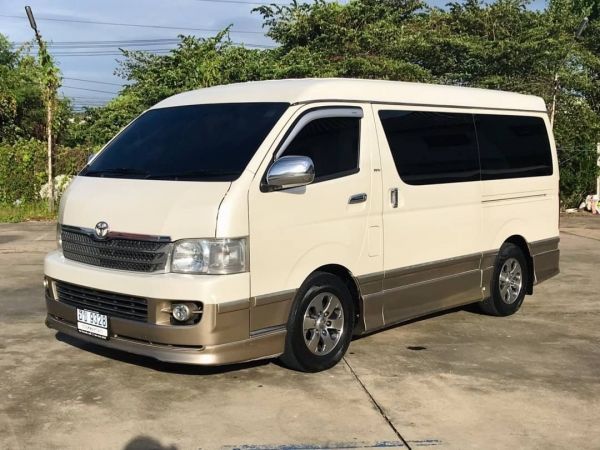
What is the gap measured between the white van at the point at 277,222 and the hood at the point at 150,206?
0.4 inches

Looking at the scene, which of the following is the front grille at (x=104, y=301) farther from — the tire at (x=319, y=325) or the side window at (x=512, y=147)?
the side window at (x=512, y=147)

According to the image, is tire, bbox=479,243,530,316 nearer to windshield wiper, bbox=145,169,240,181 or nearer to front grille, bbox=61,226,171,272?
windshield wiper, bbox=145,169,240,181

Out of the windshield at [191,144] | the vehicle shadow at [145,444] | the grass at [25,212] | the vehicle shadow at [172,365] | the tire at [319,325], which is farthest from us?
the grass at [25,212]

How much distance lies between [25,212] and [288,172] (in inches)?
547

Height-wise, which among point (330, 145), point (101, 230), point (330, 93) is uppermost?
point (330, 93)

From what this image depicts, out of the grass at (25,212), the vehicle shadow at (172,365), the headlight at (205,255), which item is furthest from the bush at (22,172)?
the headlight at (205,255)

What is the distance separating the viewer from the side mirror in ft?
15.5

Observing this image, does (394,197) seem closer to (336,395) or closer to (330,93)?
(330,93)

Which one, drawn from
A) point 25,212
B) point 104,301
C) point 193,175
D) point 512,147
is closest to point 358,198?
point 193,175

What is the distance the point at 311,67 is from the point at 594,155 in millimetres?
7807

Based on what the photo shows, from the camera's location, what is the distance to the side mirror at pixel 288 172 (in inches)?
187

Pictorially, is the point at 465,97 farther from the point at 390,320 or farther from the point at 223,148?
the point at 223,148

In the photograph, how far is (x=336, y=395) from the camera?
483 cm

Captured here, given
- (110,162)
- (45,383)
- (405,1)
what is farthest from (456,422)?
(405,1)
